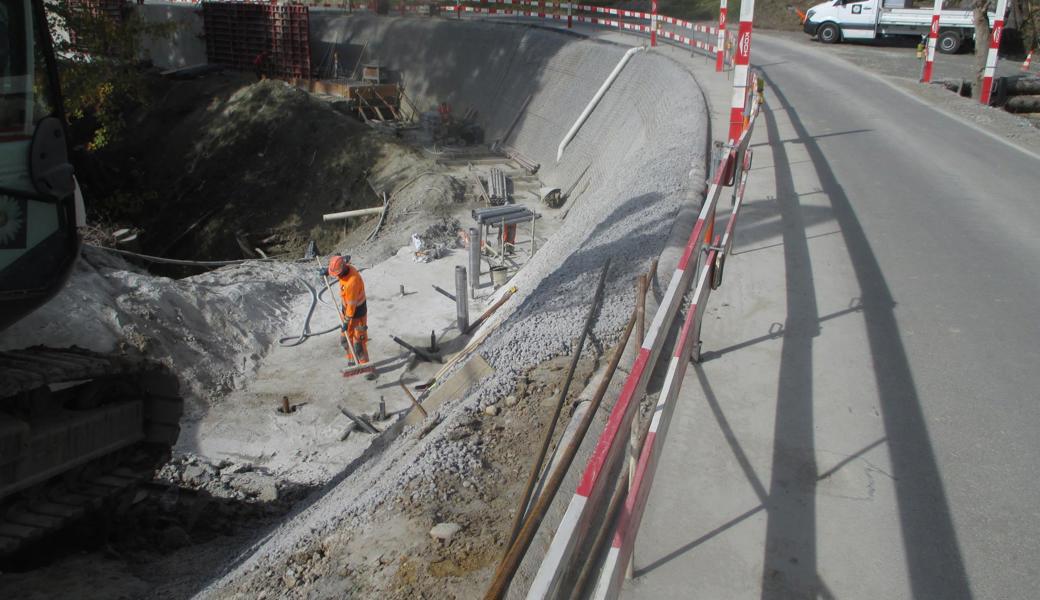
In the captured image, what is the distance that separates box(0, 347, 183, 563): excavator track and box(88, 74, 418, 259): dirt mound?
11.7 m

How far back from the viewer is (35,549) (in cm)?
646

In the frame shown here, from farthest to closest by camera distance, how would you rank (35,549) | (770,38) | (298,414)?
(770,38)
(298,414)
(35,549)

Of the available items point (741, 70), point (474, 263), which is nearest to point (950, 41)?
point (741, 70)

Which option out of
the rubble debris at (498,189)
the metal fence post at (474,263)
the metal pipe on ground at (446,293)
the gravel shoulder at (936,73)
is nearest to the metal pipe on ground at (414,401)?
the metal pipe on ground at (446,293)

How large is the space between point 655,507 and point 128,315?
328 inches

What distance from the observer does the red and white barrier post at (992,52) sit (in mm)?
17453

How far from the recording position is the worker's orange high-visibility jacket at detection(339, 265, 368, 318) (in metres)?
10.2

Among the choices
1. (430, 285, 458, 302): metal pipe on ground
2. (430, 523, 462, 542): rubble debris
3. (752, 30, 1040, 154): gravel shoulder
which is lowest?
(430, 285, 458, 302): metal pipe on ground

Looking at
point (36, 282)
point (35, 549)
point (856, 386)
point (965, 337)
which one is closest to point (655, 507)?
point (856, 386)

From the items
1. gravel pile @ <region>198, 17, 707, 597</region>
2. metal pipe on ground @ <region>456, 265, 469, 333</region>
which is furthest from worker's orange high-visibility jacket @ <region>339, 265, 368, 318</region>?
gravel pile @ <region>198, 17, 707, 597</region>

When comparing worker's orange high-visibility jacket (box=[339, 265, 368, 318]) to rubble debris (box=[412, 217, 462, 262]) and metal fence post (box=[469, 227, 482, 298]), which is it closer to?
metal fence post (box=[469, 227, 482, 298])

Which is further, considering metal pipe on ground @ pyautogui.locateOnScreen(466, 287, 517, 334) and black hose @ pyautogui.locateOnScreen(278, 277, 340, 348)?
black hose @ pyautogui.locateOnScreen(278, 277, 340, 348)

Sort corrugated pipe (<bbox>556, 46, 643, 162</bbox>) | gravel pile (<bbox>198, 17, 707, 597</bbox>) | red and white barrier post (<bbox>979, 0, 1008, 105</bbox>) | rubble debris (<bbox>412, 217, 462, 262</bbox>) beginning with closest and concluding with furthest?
gravel pile (<bbox>198, 17, 707, 597</bbox>) → rubble debris (<bbox>412, 217, 462, 262</bbox>) → red and white barrier post (<bbox>979, 0, 1008, 105</bbox>) → corrugated pipe (<bbox>556, 46, 643, 162</bbox>)

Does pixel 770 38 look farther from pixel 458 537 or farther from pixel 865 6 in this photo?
pixel 458 537
